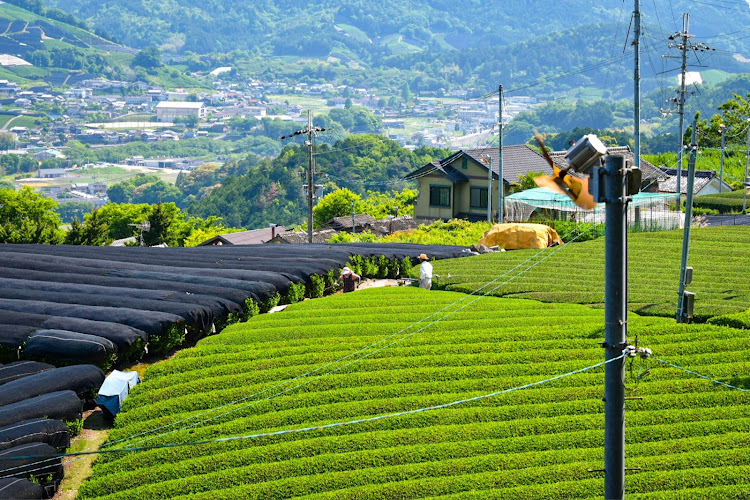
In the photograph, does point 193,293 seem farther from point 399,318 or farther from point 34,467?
point 34,467

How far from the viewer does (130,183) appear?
19038cm

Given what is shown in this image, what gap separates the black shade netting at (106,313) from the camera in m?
17.5

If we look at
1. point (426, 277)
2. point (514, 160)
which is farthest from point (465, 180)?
point (426, 277)

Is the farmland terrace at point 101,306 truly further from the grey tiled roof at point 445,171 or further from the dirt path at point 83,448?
the grey tiled roof at point 445,171

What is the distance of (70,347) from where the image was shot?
52.9ft

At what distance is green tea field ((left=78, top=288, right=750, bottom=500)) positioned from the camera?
12.2 meters

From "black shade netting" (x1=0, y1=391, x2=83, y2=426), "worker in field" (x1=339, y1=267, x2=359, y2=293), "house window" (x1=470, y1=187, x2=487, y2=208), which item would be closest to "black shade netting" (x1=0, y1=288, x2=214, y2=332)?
"black shade netting" (x1=0, y1=391, x2=83, y2=426)

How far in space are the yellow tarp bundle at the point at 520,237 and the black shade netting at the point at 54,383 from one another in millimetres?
16055

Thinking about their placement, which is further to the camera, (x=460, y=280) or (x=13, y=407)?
(x=460, y=280)

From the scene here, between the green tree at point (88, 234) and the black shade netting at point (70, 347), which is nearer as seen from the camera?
the black shade netting at point (70, 347)

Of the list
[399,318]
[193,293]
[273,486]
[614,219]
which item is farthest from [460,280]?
[614,219]

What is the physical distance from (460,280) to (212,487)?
1181 centimetres

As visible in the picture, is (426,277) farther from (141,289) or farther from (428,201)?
(428,201)

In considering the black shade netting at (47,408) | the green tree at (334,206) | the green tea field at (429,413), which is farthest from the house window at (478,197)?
the black shade netting at (47,408)
